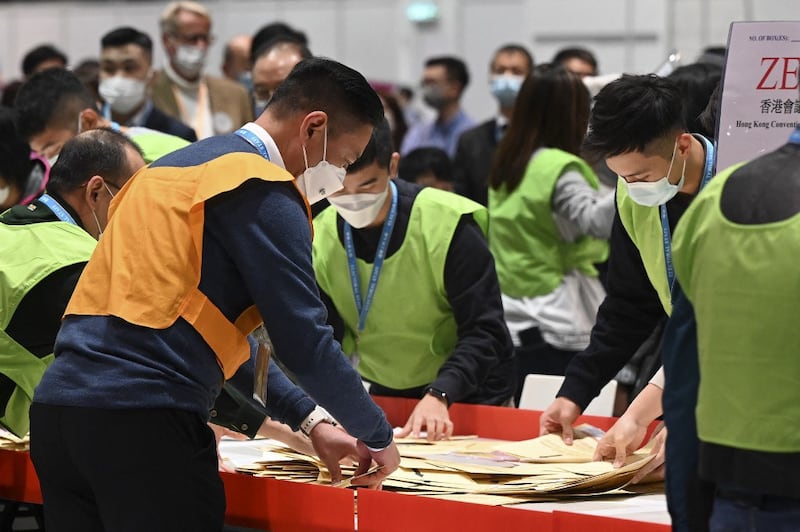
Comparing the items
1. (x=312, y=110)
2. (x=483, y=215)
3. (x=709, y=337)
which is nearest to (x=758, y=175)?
(x=709, y=337)

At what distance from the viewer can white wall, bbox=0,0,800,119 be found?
9.36 m

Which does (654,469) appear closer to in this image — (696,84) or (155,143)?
(696,84)

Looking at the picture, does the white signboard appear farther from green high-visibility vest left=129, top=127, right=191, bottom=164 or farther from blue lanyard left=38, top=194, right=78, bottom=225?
green high-visibility vest left=129, top=127, right=191, bottom=164

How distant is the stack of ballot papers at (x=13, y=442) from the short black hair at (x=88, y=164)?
0.66 m

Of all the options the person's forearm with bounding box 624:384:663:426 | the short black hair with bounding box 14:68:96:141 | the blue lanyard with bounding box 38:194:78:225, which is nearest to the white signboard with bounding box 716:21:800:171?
the person's forearm with bounding box 624:384:663:426

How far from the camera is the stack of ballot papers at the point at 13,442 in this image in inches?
131

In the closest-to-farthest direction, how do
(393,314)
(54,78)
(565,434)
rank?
1. (565,434)
2. (393,314)
3. (54,78)

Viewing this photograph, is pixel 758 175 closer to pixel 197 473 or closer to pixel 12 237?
pixel 197 473

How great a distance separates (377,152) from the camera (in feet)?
12.0

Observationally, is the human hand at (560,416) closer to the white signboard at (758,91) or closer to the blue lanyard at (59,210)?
the white signboard at (758,91)

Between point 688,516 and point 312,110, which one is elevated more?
point 312,110

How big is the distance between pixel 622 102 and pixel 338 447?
1.05 m

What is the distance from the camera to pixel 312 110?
8.72 feet

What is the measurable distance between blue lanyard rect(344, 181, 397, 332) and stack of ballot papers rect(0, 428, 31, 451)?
1025 millimetres
